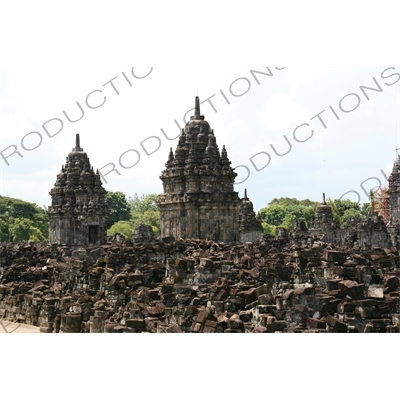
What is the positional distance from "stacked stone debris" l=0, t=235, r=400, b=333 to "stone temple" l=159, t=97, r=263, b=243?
979 centimetres

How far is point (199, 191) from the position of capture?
2973 cm

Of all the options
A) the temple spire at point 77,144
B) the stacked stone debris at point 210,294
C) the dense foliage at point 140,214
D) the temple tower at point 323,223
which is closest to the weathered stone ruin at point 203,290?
the stacked stone debris at point 210,294

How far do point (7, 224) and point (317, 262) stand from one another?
134 ft

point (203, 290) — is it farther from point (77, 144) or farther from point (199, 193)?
point (77, 144)

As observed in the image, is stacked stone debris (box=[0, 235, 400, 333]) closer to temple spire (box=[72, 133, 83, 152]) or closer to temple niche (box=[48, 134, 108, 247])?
temple niche (box=[48, 134, 108, 247])

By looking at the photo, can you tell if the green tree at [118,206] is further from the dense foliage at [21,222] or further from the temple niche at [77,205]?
the temple niche at [77,205]

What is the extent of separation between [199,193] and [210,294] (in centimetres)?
1772

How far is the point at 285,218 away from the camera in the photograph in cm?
7462

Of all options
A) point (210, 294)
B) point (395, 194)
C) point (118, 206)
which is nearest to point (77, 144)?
point (395, 194)

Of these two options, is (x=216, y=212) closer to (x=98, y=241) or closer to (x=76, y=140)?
(x=98, y=241)

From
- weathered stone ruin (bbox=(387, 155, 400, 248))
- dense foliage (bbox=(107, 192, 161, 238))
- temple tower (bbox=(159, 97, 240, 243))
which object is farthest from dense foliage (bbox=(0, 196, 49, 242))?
weathered stone ruin (bbox=(387, 155, 400, 248))

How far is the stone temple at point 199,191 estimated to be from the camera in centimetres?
2950

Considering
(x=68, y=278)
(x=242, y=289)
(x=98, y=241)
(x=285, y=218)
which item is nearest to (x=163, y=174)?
(x=98, y=241)

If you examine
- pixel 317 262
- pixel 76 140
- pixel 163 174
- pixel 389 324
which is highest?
pixel 76 140
